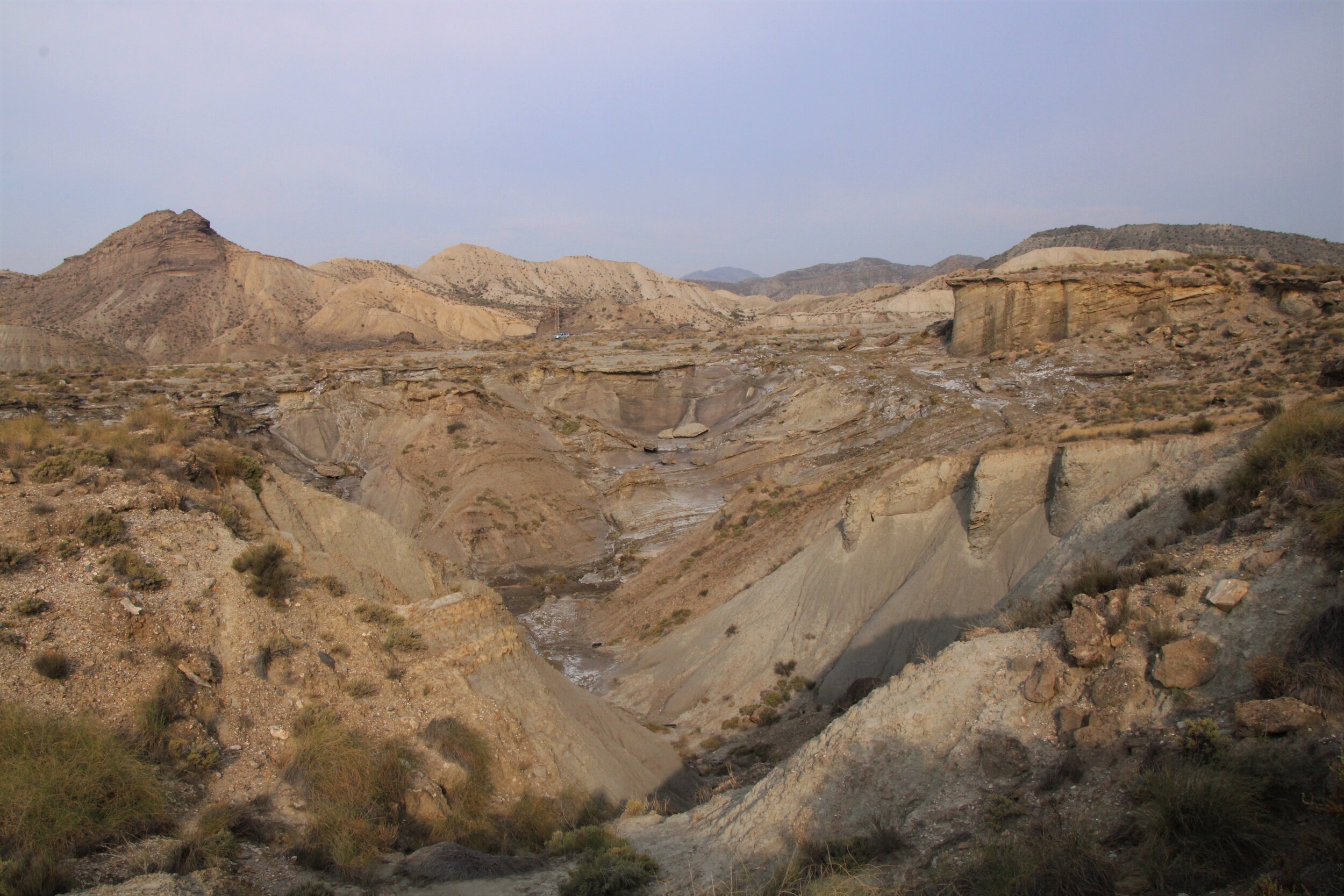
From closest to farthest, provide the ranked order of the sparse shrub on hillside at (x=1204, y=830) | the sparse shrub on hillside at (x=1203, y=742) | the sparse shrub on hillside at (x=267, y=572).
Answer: the sparse shrub on hillside at (x=1204, y=830) → the sparse shrub on hillside at (x=1203, y=742) → the sparse shrub on hillside at (x=267, y=572)

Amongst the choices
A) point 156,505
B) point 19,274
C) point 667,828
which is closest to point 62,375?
point 156,505

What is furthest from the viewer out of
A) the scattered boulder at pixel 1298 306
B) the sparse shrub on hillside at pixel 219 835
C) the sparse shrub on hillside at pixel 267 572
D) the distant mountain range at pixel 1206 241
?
the distant mountain range at pixel 1206 241

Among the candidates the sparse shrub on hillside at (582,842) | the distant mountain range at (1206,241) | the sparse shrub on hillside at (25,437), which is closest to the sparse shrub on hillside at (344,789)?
the sparse shrub on hillside at (582,842)

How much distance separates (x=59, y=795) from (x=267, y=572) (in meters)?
3.82

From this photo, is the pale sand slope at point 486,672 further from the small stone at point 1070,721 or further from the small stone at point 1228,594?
the small stone at point 1228,594

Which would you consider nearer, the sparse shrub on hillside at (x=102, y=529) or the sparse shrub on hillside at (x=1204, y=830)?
the sparse shrub on hillside at (x=1204, y=830)

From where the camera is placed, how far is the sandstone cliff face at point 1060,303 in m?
35.2

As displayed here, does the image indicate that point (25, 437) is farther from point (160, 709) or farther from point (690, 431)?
point (690, 431)

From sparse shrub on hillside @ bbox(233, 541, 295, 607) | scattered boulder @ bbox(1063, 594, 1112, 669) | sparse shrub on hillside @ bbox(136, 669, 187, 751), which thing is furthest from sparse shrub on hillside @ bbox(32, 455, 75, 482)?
scattered boulder @ bbox(1063, 594, 1112, 669)

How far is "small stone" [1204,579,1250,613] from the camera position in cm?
628

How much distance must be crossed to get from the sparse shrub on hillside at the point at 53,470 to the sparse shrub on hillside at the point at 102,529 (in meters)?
1.01

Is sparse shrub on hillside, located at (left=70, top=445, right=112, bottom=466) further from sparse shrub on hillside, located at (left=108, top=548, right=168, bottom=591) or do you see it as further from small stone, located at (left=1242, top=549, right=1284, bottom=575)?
small stone, located at (left=1242, top=549, right=1284, bottom=575)

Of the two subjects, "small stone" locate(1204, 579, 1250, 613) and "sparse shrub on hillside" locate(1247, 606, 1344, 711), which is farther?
"small stone" locate(1204, 579, 1250, 613)

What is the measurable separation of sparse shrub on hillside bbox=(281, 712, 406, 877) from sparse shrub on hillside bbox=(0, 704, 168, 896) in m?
1.29
